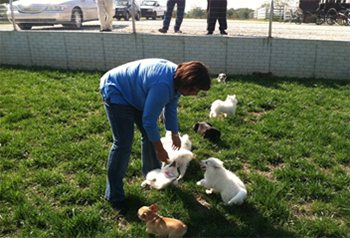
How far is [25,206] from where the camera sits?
3.11 m

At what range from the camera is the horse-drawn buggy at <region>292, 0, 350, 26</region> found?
1710 centimetres

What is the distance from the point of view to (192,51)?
8461 mm

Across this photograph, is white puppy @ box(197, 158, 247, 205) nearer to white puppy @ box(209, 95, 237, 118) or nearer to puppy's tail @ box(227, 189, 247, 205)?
puppy's tail @ box(227, 189, 247, 205)

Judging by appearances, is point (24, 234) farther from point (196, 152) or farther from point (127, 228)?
point (196, 152)

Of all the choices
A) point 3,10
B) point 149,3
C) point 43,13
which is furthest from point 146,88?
point 149,3

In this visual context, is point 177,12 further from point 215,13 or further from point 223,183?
point 223,183

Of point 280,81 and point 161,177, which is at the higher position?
point 280,81

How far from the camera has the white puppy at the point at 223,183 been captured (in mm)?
3156

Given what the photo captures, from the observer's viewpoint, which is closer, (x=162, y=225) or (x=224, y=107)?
(x=162, y=225)

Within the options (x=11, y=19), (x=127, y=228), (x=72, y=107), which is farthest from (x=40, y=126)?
(x=11, y=19)

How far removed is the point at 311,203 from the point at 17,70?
788 centimetres

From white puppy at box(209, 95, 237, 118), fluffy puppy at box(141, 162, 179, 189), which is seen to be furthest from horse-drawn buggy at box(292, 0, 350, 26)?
fluffy puppy at box(141, 162, 179, 189)

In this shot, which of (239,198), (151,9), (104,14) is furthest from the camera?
(151,9)

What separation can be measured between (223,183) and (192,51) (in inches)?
229
